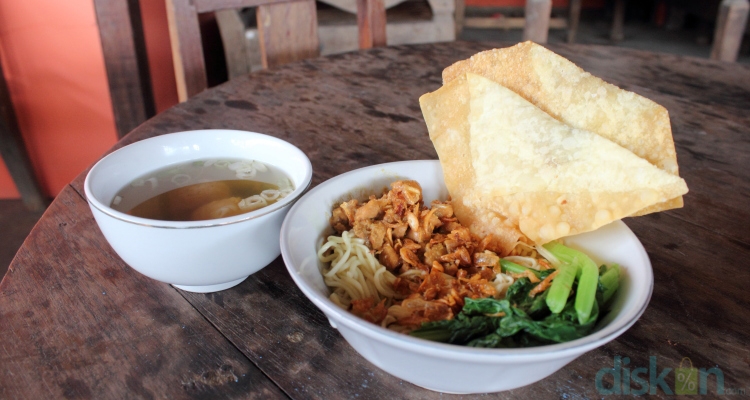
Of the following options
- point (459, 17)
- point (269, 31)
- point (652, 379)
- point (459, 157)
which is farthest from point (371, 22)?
point (459, 17)

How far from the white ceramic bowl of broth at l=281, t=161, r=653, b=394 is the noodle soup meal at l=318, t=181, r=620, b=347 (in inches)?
1.7

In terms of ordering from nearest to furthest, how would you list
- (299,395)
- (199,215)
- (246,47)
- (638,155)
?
(299,395)
(638,155)
(199,215)
(246,47)

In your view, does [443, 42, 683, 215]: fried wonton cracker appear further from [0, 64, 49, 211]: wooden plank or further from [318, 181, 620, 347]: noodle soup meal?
[0, 64, 49, 211]: wooden plank

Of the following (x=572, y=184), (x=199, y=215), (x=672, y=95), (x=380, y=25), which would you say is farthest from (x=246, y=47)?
(x=572, y=184)

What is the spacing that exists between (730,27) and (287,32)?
3551 mm

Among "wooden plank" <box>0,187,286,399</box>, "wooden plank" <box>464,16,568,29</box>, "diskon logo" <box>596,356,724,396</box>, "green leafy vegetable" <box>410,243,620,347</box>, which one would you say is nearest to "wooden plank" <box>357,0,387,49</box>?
"wooden plank" <box>0,187,286,399</box>

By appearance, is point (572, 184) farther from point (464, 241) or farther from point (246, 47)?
point (246, 47)

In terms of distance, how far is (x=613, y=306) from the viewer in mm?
979

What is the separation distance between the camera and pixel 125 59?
3.22m

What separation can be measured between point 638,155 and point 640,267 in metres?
0.22

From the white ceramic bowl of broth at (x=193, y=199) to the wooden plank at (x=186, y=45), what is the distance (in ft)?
4.05

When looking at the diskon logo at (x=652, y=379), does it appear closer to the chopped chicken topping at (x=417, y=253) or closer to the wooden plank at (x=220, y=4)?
the chopped chicken topping at (x=417, y=253)

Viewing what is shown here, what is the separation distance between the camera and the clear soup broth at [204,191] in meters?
1.17

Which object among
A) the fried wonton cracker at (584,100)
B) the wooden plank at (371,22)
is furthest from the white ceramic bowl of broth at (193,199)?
the wooden plank at (371,22)
